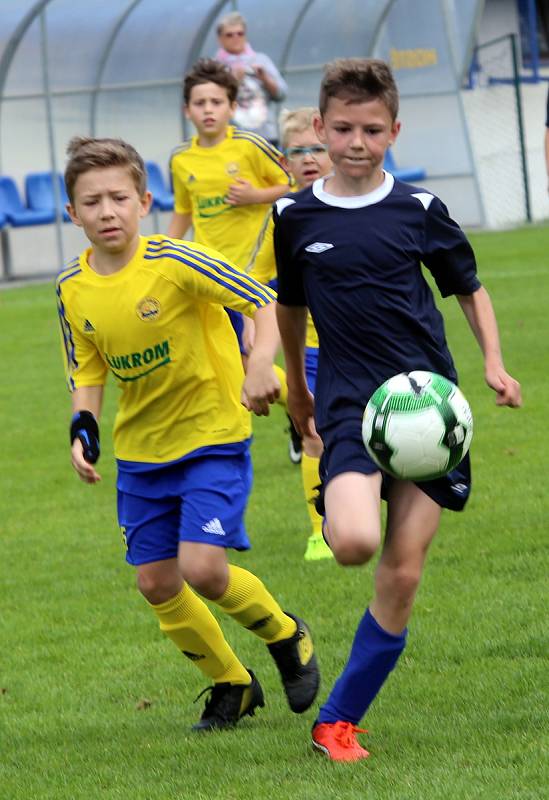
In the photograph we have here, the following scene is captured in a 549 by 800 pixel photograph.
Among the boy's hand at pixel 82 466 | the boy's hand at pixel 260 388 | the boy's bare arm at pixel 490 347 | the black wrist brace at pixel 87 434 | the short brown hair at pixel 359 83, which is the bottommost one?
the boy's hand at pixel 82 466

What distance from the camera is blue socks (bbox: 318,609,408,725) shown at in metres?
4.00

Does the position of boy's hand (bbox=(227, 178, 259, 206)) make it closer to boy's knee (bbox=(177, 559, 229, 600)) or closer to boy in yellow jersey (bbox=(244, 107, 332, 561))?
boy in yellow jersey (bbox=(244, 107, 332, 561))

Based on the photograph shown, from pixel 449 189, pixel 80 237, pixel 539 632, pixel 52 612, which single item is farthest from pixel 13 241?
pixel 539 632

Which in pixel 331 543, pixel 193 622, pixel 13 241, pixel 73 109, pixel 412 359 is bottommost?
pixel 13 241

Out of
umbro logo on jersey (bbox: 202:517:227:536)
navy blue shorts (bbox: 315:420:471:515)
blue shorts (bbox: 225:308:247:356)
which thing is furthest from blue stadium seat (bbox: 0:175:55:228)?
navy blue shorts (bbox: 315:420:471:515)

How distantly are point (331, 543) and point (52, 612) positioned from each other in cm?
258

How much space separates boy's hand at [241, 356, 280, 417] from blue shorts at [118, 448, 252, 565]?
352 mm

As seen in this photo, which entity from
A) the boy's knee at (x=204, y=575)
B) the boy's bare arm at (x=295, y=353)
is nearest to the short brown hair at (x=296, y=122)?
the boy's bare arm at (x=295, y=353)

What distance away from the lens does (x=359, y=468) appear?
3.90 metres

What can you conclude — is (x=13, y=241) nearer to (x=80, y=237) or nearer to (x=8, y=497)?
(x=80, y=237)

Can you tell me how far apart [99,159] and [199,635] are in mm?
1457

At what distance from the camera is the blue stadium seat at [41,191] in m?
22.8

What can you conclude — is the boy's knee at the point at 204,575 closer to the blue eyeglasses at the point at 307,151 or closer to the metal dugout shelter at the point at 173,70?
the blue eyeglasses at the point at 307,151

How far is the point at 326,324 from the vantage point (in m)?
4.08
